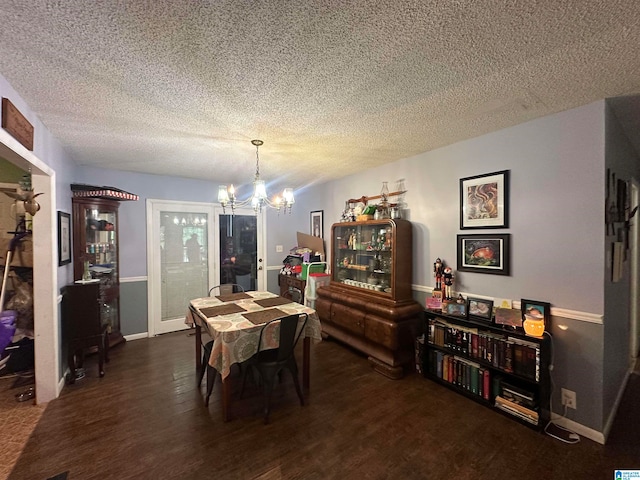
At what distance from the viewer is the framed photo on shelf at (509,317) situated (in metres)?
2.21

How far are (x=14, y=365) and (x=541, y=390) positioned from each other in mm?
5020

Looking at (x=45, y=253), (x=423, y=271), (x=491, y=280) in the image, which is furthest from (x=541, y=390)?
(x=45, y=253)

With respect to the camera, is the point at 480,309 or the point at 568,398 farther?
the point at 480,309

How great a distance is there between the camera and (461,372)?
252cm

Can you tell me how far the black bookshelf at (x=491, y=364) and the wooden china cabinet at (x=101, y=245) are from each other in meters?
3.56

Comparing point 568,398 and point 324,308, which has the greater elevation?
point 324,308

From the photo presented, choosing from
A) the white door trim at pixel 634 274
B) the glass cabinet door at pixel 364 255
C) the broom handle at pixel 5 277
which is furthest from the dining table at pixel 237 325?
the white door trim at pixel 634 274

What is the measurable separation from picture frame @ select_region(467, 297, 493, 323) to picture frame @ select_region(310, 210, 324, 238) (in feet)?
8.79

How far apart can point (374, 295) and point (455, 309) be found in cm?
92

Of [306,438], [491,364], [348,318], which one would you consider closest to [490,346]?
[491,364]

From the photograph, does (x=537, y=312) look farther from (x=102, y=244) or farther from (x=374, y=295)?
(x=102, y=244)

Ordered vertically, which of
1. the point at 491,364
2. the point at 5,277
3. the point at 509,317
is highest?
the point at 5,277

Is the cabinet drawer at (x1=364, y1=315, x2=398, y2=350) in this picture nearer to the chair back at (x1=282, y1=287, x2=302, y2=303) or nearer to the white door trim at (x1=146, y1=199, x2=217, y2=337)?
the chair back at (x1=282, y1=287, x2=302, y2=303)

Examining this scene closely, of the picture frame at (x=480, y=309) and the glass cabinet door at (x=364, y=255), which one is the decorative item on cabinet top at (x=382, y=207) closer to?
the glass cabinet door at (x=364, y=255)
